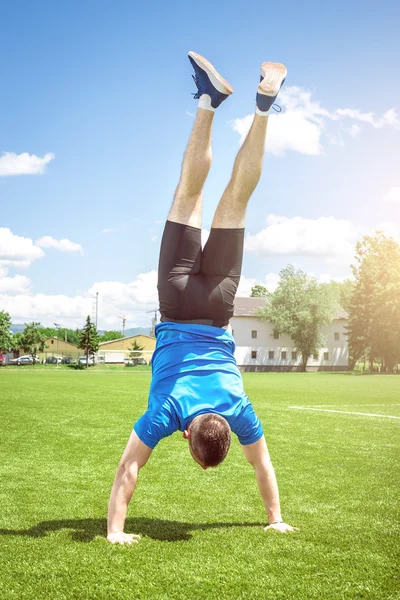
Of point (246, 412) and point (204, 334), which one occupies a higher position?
point (204, 334)

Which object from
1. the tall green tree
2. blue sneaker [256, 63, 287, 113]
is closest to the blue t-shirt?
blue sneaker [256, 63, 287, 113]

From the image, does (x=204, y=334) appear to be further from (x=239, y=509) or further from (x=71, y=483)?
(x=71, y=483)

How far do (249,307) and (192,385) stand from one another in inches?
2828

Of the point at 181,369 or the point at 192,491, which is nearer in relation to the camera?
the point at 181,369

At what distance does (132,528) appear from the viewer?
498 cm

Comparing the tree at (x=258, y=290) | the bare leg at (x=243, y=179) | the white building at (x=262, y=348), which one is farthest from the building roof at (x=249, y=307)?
the bare leg at (x=243, y=179)

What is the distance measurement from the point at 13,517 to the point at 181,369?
7.20 feet

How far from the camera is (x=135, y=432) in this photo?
14.8 feet

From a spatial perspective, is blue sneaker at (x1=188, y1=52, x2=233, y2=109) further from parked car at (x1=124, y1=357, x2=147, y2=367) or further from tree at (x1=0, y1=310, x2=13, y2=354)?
tree at (x1=0, y1=310, x2=13, y2=354)

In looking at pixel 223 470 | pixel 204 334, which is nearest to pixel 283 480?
pixel 223 470

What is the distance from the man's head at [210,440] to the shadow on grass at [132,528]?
107 centimetres

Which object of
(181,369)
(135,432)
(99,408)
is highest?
(181,369)

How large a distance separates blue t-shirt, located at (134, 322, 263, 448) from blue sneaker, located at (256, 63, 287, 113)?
75.9 inches

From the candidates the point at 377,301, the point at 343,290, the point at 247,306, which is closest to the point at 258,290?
the point at 343,290
